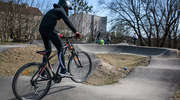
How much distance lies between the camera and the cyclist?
2.92m

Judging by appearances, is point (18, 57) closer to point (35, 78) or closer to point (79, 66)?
point (79, 66)

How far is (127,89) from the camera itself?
138 inches

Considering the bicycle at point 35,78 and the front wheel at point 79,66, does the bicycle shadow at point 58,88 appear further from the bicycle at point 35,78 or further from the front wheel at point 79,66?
the bicycle at point 35,78

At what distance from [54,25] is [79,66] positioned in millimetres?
1144

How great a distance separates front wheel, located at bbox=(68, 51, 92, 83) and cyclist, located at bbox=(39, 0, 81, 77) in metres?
0.33

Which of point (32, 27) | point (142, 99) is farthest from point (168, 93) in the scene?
point (32, 27)

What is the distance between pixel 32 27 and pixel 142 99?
55.7ft

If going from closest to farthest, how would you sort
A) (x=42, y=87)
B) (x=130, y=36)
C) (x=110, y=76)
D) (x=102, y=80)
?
(x=42, y=87) → (x=102, y=80) → (x=110, y=76) → (x=130, y=36)

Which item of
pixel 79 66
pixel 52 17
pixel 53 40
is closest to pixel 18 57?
pixel 79 66

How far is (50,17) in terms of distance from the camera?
9.59ft

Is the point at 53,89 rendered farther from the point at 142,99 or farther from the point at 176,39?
the point at 176,39

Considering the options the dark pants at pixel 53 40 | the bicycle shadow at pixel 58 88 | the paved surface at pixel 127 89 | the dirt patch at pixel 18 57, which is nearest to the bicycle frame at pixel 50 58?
the dark pants at pixel 53 40

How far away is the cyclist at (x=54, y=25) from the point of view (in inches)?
115

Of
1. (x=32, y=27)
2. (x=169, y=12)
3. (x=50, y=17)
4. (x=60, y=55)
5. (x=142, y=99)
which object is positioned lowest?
(x=142, y=99)
